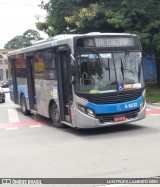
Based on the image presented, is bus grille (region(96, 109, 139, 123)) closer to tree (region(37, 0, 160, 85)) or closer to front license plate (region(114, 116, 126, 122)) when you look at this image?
front license plate (region(114, 116, 126, 122))

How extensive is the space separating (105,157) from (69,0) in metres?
16.8

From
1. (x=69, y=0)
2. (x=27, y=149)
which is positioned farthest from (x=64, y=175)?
(x=69, y=0)

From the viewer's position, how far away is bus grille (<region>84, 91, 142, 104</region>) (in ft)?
33.3

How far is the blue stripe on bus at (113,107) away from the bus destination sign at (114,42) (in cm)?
167

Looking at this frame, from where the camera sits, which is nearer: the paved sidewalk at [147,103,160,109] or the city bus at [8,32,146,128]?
the city bus at [8,32,146,128]

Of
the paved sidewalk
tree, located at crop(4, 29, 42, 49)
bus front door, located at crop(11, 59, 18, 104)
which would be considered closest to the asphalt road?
the paved sidewalk

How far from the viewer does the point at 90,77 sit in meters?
10.3

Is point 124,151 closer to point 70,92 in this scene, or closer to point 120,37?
point 70,92

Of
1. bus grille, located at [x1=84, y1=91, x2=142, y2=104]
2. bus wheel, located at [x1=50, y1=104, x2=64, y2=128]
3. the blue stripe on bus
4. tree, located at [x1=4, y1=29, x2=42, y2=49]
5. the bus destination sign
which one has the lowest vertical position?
bus wheel, located at [x1=50, y1=104, x2=64, y2=128]

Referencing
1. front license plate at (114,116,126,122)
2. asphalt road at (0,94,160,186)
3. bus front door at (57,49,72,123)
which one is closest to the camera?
asphalt road at (0,94,160,186)

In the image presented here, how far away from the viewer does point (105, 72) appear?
10375 millimetres

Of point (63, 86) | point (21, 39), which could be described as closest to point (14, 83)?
point (63, 86)

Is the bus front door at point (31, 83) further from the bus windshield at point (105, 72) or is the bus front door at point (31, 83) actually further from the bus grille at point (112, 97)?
the bus grille at point (112, 97)

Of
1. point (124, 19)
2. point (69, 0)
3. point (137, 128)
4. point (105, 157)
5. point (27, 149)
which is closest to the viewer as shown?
point (105, 157)
